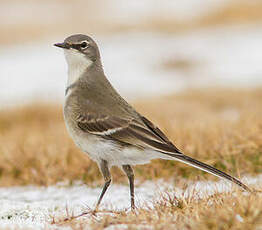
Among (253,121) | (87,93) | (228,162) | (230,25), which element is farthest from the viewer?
(230,25)

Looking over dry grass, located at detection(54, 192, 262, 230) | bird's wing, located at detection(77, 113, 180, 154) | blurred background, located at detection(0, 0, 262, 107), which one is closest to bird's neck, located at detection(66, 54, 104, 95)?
bird's wing, located at detection(77, 113, 180, 154)

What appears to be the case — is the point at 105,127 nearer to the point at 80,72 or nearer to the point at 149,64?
the point at 80,72

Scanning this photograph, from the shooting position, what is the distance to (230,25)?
27.2 m

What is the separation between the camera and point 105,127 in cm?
506

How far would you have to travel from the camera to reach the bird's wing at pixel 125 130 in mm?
4891

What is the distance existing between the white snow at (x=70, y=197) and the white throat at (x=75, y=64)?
4.60 ft

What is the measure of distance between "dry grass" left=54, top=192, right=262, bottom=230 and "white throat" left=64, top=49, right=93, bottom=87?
1940mm

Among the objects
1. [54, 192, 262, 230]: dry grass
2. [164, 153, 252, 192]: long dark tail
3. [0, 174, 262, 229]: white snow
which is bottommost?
[0, 174, 262, 229]: white snow

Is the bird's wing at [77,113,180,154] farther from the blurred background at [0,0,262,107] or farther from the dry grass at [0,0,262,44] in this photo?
the dry grass at [0,0,262,44]

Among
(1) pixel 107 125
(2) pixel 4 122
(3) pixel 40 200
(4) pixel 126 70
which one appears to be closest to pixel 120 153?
(1) pixel 107 125

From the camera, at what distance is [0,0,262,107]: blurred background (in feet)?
61.6

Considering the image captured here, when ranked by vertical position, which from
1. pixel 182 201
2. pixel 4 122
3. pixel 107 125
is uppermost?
pixel 107 125

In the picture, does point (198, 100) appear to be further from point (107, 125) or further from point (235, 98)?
point (107, 125)

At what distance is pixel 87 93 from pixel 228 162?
2334 millimetres
